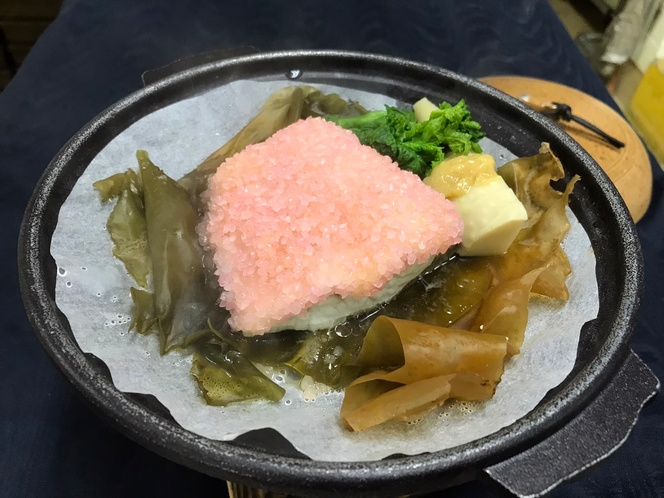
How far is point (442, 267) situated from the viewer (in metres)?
1.38

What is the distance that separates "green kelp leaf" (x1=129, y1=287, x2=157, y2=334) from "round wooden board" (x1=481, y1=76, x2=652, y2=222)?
5.54 feet

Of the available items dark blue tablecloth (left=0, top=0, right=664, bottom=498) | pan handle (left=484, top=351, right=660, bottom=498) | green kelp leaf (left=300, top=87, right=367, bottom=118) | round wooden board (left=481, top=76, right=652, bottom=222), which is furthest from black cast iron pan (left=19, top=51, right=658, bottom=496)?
round wooden board (left=481, top=76, right=652, bottom=222)

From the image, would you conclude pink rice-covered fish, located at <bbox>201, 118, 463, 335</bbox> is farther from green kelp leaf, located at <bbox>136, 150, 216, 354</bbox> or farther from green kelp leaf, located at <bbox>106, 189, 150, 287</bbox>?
green kelp leaf, located at <bbox>106, 189, 150, 287</bbox>

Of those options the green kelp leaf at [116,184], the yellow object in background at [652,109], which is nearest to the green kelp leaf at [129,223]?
the green kelp leaf at [116,184]

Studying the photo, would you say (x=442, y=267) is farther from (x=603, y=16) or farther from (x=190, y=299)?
(x=603, y=16)

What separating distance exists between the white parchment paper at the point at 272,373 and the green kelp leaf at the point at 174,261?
6 cm

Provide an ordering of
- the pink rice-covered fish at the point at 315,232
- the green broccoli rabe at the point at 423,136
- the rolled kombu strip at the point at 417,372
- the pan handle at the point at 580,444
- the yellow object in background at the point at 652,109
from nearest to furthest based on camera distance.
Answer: the pan handle at the point at 580,444
the rolled kombu strip at the point at 417,372
the pink rice-covered fish at the point at 315,232
the green broccoli rabe at the point at 423,136
the yellow object in background at the point at 652,109

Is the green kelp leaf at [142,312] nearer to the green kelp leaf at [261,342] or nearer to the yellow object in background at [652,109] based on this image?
the green kelp leaf at [261,342]

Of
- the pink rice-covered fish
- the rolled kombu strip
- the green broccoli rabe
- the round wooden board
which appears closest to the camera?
the rolled kombu strip

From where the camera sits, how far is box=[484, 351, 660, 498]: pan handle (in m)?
0.84

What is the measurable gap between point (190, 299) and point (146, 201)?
325mm

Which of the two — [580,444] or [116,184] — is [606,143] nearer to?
[580,444]

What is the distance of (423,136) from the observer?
1.51 meters

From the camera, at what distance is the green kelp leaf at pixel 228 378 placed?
3.51 ft
